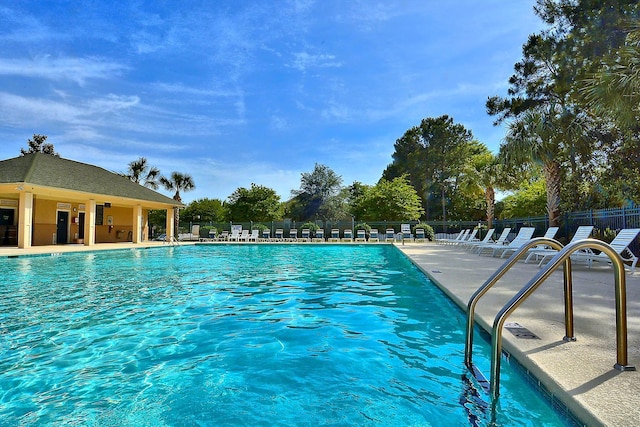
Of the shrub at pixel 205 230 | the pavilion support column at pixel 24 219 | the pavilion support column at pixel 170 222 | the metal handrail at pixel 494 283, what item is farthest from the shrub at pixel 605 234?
the pavilion support column at pixel 170 222

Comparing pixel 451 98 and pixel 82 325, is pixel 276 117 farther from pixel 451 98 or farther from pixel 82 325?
pixel 82 325

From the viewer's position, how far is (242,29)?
13.6m

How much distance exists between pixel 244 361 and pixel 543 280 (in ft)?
8.83

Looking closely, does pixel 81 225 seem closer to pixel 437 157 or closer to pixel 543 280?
Result: pixel 543 280

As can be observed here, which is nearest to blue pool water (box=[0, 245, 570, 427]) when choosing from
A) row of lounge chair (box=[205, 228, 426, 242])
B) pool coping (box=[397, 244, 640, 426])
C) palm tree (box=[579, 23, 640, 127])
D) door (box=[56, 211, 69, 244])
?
pool coping (box=[397, 244, 640, 426])

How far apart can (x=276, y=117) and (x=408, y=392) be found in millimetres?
21604

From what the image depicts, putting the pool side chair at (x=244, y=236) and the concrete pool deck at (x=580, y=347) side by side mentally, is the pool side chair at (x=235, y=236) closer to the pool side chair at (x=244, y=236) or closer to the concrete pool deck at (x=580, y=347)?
the pool side chair at (x=244, y=236)

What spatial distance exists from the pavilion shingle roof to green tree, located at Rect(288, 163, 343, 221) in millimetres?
15437

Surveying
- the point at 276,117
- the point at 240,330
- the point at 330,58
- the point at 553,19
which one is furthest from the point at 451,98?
the point at 240,330

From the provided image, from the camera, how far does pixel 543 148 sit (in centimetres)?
1359

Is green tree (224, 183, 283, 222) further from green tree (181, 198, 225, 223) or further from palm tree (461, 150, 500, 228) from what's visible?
palm tree (461, 150, 500, 228)

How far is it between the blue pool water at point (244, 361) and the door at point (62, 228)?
645 inches

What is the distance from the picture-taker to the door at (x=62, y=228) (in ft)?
67.1

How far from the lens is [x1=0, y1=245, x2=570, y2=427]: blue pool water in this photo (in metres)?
2.52
